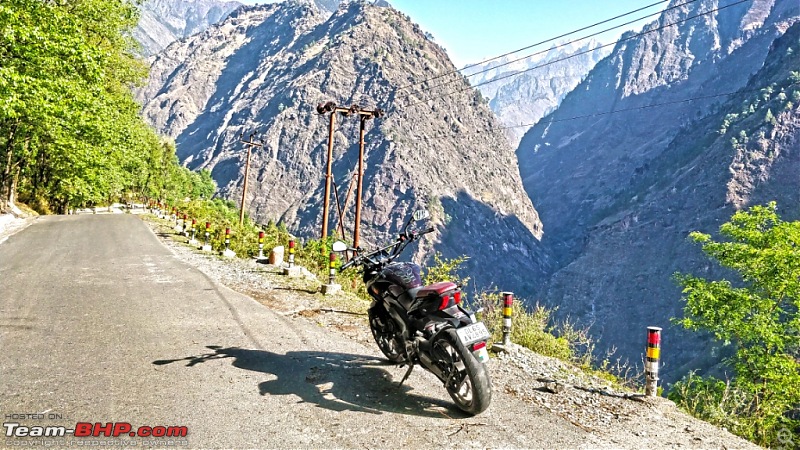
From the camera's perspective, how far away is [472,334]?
13.3ft

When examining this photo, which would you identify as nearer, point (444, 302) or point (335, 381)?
point (444, 302)

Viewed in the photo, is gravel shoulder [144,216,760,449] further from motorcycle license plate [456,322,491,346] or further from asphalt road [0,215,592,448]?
Result: motorcycle license plate [456,322,491,346]

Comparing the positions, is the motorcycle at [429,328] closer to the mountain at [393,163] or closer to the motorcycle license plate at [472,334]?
the motorcycle license plate at [472,334]

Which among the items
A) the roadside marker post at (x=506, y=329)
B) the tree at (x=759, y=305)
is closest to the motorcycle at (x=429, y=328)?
the roadside marker post at (x=506, y=329)

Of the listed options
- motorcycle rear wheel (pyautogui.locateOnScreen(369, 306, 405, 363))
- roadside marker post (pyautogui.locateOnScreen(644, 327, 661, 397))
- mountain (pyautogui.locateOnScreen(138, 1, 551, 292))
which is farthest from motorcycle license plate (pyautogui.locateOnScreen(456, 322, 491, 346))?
mountain (pyautogui.locateOnScreen(138, 1, 551, 292))

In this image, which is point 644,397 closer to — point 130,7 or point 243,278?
point 243,278

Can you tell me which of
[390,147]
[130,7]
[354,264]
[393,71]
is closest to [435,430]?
[354,264]

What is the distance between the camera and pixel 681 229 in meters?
123

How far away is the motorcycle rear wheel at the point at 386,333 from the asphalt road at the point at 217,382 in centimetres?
19

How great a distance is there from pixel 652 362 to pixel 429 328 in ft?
9.33

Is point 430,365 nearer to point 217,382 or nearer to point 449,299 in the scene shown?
point 449,299

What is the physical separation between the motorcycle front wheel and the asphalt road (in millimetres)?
176

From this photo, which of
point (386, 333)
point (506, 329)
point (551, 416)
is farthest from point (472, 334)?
point (506, 329)

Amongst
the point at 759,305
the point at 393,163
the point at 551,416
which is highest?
the point at 393,163
